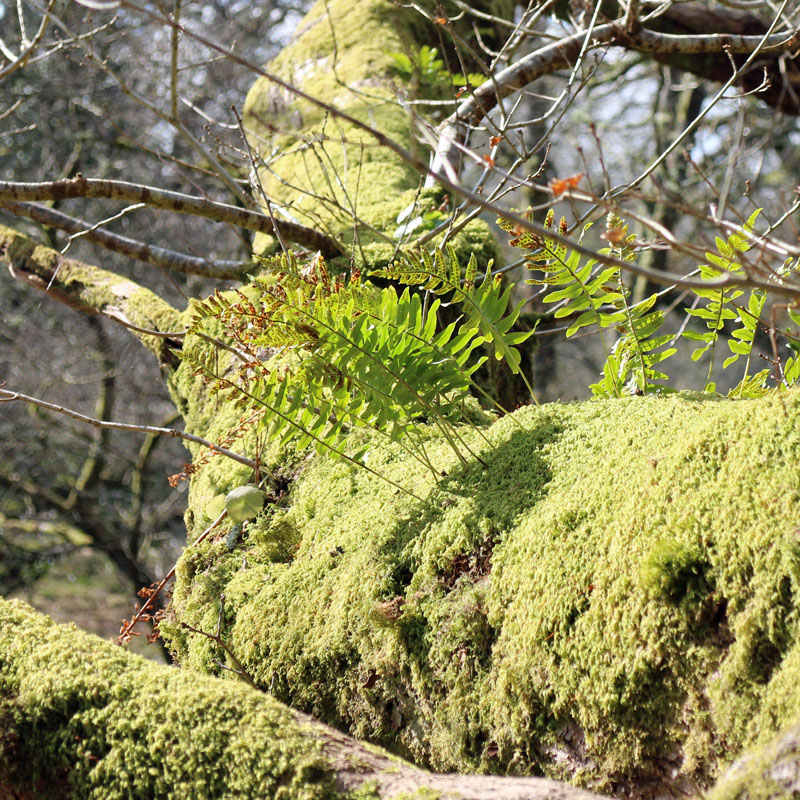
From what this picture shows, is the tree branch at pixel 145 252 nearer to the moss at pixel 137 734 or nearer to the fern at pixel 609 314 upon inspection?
the fern at pixel 609 314

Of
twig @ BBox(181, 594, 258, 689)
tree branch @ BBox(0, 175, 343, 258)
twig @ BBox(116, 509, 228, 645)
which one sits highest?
tree branch @ BBox(0, 175, 343, 258)

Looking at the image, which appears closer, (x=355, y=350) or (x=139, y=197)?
(x=355, y=350)

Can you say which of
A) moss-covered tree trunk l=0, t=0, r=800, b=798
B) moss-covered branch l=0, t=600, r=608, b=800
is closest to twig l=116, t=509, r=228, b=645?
moss-covered tree trunk l=0, t=0, r=800, b=798

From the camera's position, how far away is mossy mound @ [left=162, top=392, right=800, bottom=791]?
4.56 ft

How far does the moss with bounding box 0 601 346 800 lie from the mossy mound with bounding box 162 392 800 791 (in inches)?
18.9

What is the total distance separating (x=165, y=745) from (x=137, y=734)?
79 millimetres

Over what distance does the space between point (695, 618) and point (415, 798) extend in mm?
629

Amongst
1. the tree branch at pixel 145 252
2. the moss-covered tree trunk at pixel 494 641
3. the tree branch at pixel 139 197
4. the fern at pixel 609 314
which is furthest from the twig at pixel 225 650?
the tree branch at pixel 145 252

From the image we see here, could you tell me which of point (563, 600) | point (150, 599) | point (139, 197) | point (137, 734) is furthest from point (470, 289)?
point (139, 197)

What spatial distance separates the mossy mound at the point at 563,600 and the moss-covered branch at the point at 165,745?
1.05 ft

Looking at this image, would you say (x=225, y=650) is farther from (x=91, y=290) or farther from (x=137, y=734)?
(x=91, y=290)

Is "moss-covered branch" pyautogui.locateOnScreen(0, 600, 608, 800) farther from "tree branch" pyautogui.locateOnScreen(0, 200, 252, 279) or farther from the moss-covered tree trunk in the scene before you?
"tree branch" pyautogui.locateOnScreen(0, 200, 252, 279)

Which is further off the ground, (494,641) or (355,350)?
(355,350)

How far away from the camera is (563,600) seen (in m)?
1.62
